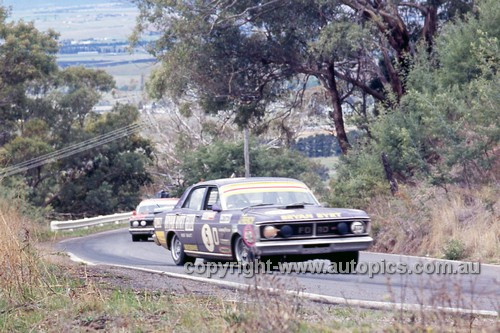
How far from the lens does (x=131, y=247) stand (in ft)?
88.1

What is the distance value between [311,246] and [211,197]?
283cm

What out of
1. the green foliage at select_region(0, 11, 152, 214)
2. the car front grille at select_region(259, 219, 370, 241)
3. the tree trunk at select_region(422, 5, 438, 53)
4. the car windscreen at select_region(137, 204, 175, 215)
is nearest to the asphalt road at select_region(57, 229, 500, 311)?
the car front grille at select_region(259, 219, 370, 241)

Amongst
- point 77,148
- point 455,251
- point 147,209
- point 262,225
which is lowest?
point 147,209

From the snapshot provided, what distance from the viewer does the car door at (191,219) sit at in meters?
15.2

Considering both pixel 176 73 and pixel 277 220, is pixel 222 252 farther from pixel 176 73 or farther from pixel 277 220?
pixel 176 73

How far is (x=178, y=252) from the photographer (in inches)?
636

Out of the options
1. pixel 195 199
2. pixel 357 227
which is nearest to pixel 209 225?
pixel 195 199

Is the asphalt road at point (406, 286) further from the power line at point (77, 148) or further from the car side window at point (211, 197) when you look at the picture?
the power line at point (77, 148)

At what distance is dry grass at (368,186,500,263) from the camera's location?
1590 centimetres

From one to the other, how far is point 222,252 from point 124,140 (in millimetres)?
43544

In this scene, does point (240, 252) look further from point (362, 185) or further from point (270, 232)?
point (362, 185)

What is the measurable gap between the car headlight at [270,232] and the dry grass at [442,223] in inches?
159

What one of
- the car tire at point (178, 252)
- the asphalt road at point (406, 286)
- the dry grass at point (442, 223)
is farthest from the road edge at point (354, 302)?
the dry grass at point (442, 223)

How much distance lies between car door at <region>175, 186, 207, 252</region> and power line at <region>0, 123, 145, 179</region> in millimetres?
35885
